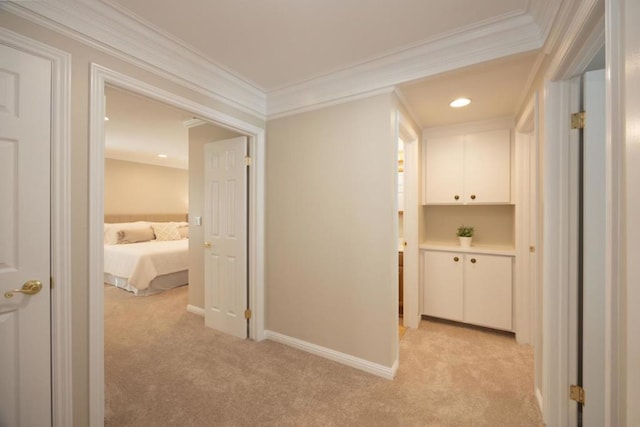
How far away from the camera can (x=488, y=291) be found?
286cm

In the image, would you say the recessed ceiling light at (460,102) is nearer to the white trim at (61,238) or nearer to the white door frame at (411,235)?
the white door frame at (411,235)

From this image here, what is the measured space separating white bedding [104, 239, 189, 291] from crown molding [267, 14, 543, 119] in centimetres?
327

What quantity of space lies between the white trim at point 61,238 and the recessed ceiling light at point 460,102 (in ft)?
9.06

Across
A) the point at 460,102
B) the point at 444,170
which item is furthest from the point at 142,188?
the point at 460,102

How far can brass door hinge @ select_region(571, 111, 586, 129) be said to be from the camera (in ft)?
4.73

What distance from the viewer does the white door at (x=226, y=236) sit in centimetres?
277

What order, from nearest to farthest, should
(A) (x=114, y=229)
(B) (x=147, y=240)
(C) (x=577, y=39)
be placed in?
1. (C) (x=577, y=39)
2. (A) (x=114, y=229)
3. (B) (x=147, y=240)

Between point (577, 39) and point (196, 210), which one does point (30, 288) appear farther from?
point (577, 39)

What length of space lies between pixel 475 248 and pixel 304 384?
2.26 m

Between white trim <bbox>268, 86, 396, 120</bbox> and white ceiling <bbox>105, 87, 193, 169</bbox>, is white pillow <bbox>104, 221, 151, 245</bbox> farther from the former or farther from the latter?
white trim <bbox>268, 86, 396, 120</bbox>

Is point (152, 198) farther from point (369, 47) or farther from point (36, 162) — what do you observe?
point (369, 47)

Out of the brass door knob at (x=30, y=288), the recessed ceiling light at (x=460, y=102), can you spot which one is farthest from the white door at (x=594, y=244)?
the brass door knob at (x=30, y=288)

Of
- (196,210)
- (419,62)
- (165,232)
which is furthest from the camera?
(165,232)

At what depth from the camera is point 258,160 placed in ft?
8.82
